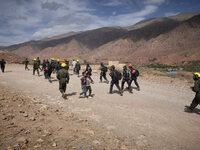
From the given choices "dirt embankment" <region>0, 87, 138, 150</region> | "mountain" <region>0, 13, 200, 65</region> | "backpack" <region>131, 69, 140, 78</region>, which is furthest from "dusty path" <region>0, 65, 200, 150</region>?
"mountain" <region>0, 13, 200, 65</region>

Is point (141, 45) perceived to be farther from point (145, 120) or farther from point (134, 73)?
point (145, 120)

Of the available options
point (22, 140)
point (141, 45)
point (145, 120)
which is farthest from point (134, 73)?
point (141, 45)

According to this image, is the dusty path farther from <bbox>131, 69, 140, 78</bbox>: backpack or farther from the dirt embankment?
<bbox>131, 69, 140, 78</bbox>: backpack

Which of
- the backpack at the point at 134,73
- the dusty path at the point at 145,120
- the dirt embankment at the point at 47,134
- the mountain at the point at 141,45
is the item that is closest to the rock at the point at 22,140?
the dirt embankment at the point at 47,134

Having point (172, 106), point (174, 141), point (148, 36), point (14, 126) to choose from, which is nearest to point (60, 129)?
point (14, 126)

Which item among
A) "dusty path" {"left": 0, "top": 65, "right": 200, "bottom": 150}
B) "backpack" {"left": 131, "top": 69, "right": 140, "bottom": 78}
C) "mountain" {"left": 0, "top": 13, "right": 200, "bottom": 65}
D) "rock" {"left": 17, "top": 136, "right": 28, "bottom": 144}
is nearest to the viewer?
"rock" {"left": 17, "top": 136, "right": 28, "bottom": 144}

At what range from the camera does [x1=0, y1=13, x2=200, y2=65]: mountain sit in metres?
51.4

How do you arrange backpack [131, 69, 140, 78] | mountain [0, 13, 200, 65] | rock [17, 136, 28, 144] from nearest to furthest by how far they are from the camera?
rock [17, 136, 28, 144], backpack [131, 69, 140, 78], mountain [0, 13, 200, 65]

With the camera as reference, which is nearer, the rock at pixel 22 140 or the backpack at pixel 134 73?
the rock at pixel 22 140

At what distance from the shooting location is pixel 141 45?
71.4 m

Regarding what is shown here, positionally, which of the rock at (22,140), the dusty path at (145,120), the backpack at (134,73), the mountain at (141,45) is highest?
the mountain at (141,45)

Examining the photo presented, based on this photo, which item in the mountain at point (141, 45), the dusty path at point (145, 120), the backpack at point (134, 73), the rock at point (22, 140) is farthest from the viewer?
the mountain at point (141, 45)

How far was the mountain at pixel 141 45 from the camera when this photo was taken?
169 feet

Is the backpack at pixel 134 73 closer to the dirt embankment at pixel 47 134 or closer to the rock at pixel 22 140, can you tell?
the dirt embankment at pixel 47 134
